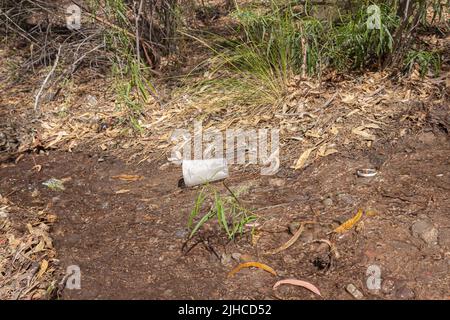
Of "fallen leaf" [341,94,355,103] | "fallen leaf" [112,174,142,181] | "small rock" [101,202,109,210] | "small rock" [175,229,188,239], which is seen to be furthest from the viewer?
"fallen leaf" [341,94,355,103]

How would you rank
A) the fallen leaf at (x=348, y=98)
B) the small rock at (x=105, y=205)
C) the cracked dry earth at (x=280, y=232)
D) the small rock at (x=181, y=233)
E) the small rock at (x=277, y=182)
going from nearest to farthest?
the cracked dry earth at (x=280, y=232) → the small rock at (x=181, y=233) → the small rock at (x=277, y=182) → the small rock at (x=105, y=205) → the fallen leaf at (x=348, y=98)

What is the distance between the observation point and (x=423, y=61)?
3.43m

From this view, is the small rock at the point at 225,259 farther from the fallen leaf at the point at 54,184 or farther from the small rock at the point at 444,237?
the fallen leaf at the point at 54,184

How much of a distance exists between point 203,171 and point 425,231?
1.24 m

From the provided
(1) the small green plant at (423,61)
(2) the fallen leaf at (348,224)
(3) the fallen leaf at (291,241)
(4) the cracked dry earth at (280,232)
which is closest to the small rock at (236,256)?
(4) the cracked dry earth at (280,232)

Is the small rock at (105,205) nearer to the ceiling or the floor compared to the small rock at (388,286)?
nearer to the floor

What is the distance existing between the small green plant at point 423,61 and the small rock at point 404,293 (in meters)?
1.80

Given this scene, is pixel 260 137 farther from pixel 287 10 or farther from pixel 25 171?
pixel 25 171

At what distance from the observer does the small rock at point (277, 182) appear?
289cm

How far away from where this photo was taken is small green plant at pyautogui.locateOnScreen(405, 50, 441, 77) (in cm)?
340

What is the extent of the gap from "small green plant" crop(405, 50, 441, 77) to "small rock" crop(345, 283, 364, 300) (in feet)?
6.02

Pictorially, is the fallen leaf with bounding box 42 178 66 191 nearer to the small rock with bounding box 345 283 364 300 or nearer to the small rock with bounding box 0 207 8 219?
the small rock with bounding box 0 207 8 219

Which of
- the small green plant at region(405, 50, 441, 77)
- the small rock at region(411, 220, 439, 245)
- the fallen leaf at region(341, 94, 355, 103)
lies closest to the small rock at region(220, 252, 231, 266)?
the small rock at region(411, 220, 439, 245)
